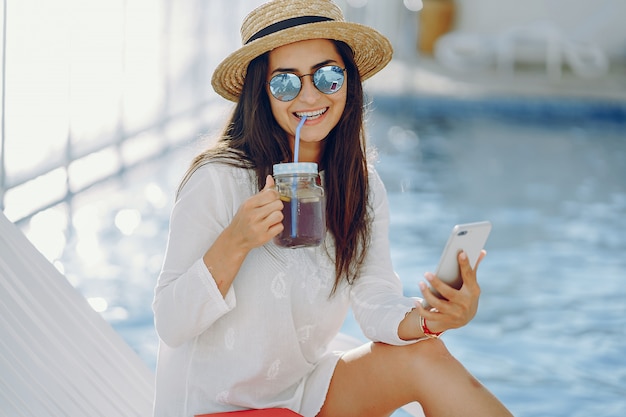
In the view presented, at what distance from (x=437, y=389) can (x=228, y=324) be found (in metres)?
0.46

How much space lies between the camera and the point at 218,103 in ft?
38.5

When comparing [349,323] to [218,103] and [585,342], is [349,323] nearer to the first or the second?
[585,342]

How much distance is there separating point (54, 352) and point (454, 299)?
0.93 metres

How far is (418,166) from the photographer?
8562 mm

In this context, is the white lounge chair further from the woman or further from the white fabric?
the woman

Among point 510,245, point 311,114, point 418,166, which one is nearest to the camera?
point 311,114

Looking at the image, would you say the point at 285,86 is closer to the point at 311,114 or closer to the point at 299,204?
the point at 311,114

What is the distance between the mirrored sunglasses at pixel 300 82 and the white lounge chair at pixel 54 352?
0.68 metres

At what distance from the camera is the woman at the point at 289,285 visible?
2164mm

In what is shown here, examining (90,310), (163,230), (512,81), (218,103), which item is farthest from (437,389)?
(512,81)

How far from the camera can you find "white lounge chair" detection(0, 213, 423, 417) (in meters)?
2.25

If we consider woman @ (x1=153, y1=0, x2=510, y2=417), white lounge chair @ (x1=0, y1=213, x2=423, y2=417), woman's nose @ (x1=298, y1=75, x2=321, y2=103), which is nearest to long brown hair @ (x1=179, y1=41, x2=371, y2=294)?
woman @ (x1=153, y1=0, x2=510, y2=417)

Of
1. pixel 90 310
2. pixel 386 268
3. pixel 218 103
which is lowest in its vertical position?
pixel 218 103

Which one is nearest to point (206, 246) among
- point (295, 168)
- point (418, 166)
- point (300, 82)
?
point (295, 168)
